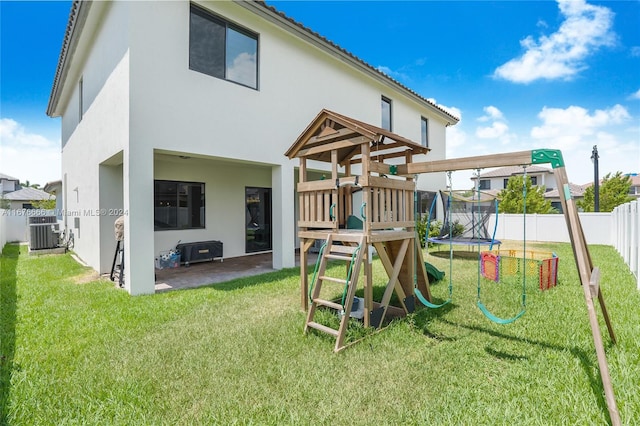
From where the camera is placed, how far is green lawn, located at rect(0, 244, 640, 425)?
2318 mm

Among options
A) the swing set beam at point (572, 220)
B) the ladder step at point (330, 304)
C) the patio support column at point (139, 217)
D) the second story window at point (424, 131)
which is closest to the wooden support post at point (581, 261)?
the swing set beam at point (572, 220)

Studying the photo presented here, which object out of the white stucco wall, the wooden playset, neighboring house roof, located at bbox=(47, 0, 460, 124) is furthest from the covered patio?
neighboring house roof, located at bbox=(47, 0, 460, 124)

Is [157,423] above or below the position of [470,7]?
below

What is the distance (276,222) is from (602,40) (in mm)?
12616

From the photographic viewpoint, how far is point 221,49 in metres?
6.50

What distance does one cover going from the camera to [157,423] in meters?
2.21

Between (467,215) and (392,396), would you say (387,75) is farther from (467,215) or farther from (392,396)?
(392,396)

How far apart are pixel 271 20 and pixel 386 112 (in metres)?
5.82

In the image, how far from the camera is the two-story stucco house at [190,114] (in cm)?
546

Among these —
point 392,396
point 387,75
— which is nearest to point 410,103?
point 387,75

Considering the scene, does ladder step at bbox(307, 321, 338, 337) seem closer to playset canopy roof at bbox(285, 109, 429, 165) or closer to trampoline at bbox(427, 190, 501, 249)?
playset canopy roof at bbox(285, 109, 429, 165)

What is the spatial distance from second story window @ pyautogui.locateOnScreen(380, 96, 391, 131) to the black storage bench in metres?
7.20

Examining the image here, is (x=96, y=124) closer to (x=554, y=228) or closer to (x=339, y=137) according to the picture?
(x=339, y=137)

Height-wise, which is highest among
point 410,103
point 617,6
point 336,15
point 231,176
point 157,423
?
point 336,15
